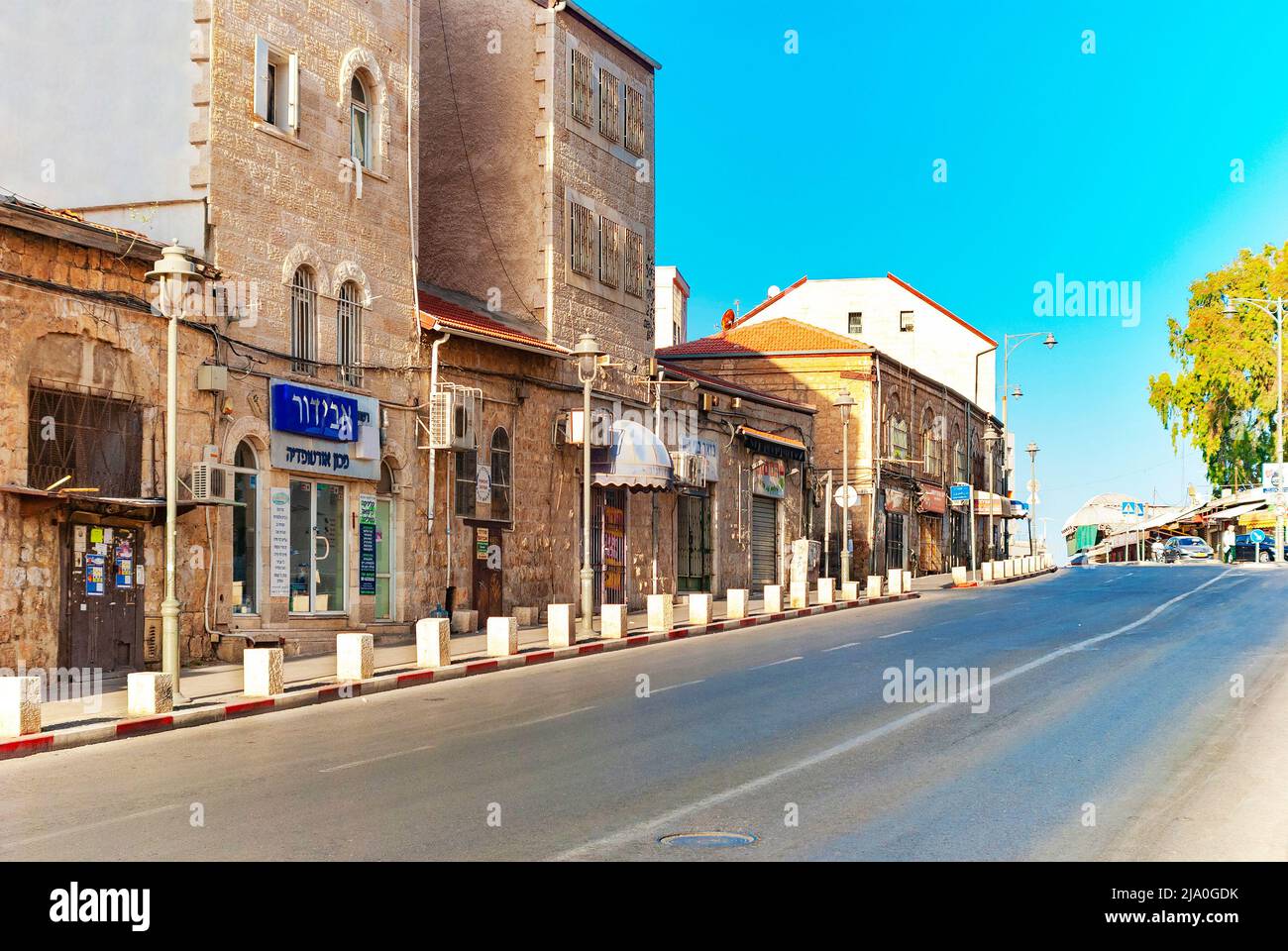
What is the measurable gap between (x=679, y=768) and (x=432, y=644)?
9744 millimetres

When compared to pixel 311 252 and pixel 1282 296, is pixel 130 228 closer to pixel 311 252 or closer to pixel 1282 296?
pixel 311 252

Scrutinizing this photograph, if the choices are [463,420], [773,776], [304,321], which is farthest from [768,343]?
[773,776]

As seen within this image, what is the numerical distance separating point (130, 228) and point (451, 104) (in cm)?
1265

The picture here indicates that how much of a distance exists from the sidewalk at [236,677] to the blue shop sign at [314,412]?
365 cm

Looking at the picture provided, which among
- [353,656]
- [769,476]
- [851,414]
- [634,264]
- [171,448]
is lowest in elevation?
[353,656]

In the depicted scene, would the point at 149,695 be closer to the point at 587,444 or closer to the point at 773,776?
the point at 773,776

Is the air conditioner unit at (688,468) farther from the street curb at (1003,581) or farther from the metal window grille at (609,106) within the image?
the street curb at (1003,581)

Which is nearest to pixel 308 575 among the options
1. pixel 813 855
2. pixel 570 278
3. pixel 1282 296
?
pixel 570 278

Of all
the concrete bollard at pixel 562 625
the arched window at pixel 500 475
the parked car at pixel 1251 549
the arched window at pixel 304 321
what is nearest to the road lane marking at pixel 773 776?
the concrete bollard at pixel 562 625

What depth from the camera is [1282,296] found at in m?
69.8

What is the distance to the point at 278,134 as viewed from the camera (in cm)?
2223

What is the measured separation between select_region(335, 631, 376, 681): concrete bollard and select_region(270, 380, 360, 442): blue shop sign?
507 cm

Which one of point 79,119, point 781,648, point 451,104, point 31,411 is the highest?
point 451,104

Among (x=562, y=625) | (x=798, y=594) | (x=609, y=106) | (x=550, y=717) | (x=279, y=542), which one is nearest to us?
(x=550, y=717)
